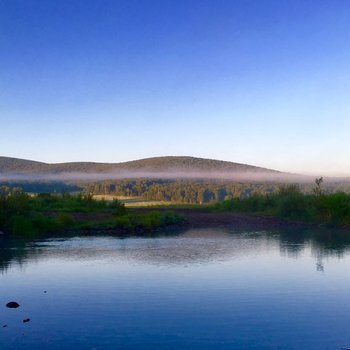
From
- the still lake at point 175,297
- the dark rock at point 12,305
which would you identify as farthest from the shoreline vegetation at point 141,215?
the dark rock at point 12,305

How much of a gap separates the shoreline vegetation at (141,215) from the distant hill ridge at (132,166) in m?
56.2

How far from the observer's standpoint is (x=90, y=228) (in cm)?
2923

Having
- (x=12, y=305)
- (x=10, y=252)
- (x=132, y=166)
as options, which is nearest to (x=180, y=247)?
(x=10, y=252)

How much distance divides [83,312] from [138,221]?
19713 millimetres

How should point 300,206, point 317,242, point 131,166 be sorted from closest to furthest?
point 317,242, point 300,206, point 131,166

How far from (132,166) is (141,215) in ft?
239

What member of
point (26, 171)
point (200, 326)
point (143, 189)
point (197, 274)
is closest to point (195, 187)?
point (143, 189)

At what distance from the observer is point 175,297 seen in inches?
498

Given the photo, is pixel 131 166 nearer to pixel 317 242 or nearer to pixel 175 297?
pixel 317 242

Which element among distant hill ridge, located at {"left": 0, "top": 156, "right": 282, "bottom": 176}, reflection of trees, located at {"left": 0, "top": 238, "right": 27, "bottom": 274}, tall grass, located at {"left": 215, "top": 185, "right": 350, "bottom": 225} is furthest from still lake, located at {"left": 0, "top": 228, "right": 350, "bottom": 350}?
distant hill ridge, located at {"left": 0, "top": 156, "right": 282, "bottom": 176}

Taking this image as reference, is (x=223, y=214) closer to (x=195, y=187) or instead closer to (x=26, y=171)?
(x=195, y=187)

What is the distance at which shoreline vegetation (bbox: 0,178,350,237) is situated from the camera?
1118 inches

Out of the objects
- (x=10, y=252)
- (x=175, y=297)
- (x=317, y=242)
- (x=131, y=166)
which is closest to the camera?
(x=175, y=297)

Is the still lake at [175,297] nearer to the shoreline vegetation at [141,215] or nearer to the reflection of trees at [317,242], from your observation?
the reflection of trees at [317,242]
